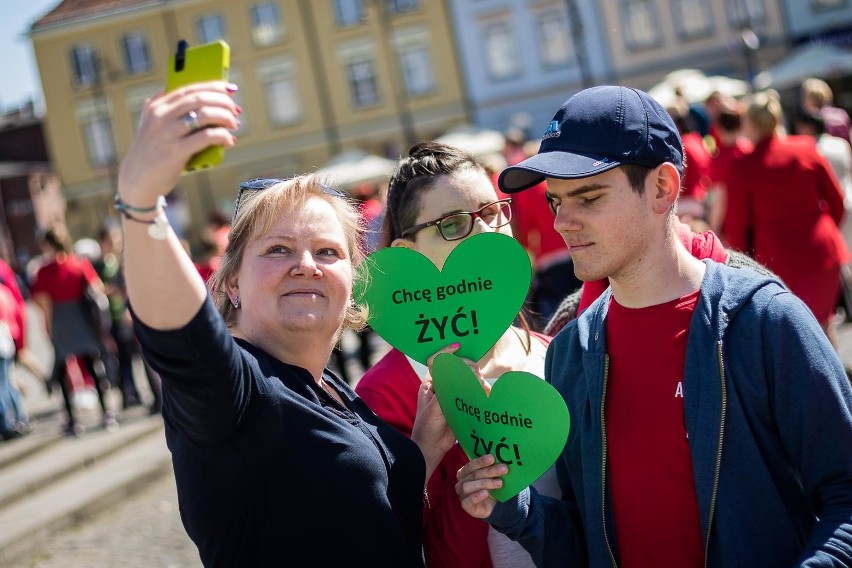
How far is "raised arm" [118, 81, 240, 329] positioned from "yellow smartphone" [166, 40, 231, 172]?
0.06ft

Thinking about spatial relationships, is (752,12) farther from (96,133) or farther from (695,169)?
(695,169)

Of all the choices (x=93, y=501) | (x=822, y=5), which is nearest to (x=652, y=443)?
(x=93, y=501)

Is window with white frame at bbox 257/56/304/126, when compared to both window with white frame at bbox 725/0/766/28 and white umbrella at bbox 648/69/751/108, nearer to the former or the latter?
window with white frame at bbox 725/0/766/28

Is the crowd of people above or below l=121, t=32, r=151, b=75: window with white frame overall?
below

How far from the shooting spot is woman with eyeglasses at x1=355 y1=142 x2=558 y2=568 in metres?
2.13

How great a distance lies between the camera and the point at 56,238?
870 centimetres

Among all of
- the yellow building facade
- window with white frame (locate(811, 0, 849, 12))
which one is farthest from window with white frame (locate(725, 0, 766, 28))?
the yellow building facade

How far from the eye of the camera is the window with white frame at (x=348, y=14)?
1394 inches

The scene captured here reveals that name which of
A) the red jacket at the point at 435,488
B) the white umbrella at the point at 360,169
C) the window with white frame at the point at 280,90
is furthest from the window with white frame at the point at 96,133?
the red jacket at the point at 435,488

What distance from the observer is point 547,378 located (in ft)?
7.15

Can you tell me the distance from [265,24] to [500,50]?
350 inches

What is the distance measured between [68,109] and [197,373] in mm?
39459

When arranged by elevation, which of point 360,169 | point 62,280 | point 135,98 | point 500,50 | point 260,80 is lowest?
point 62,280

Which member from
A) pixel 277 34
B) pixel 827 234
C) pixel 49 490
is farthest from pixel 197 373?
pixel 277 34
